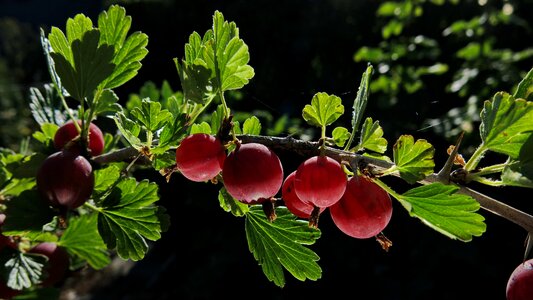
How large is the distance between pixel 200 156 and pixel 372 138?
0.22 meters

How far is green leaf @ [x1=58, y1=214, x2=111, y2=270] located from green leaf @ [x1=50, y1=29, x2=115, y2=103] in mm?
268

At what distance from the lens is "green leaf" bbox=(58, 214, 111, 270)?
87cm

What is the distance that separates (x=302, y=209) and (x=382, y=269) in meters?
1.91

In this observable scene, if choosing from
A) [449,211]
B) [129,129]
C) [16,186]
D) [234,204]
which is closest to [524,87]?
[449,211]

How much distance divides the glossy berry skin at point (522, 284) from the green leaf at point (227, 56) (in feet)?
1.37

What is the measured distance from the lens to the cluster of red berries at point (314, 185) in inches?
24.0

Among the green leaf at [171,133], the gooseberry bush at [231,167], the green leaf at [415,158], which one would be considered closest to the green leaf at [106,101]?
the gooseberry bush at [231,167]

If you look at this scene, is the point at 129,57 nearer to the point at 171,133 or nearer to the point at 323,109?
the point at 171,133

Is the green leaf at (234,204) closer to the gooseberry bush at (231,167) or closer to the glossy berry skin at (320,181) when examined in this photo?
the gooseberry bush at (231,167)

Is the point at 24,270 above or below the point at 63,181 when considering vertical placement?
below

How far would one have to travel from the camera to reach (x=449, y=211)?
0.60 metres

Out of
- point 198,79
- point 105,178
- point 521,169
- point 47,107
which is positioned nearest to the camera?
point 521,169

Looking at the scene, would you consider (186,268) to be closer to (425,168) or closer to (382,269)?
(382,269)

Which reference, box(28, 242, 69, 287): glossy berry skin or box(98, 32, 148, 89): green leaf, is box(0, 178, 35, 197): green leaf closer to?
box(28, 242, 69, 287): glossy berry skin
